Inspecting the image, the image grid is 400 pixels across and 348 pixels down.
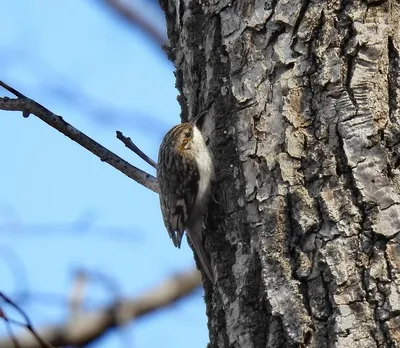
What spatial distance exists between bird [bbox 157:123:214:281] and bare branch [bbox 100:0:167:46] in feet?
11.7

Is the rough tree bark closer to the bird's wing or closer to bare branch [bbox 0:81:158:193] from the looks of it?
bare branch [bbox 0:81:158:193]

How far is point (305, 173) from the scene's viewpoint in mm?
2100

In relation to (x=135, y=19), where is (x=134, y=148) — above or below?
below

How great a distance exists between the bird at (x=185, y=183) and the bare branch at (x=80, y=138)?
171 mm

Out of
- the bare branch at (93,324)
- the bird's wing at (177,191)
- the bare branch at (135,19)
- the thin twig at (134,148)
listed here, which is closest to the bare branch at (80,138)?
the thin twig at (134,148)

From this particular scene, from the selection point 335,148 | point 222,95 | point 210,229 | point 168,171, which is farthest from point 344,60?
point 168,171

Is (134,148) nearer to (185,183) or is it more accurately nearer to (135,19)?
(185,183)

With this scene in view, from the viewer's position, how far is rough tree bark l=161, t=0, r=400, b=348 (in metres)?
1.97

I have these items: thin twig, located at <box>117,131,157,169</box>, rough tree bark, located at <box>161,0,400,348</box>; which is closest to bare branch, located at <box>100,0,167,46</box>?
thin twig, located at <box>117,131,157,169</box>

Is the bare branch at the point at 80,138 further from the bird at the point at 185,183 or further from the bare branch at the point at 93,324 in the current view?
the bare branch at the point at 93,324

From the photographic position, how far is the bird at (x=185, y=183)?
266 centimetres

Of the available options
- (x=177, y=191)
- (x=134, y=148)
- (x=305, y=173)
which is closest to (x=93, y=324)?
(x=177, y=191)

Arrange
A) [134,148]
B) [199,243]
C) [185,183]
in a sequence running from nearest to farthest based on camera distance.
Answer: [199,243]
[134,148]
[185,183]

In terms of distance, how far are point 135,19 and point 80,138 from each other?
482 centimetres
